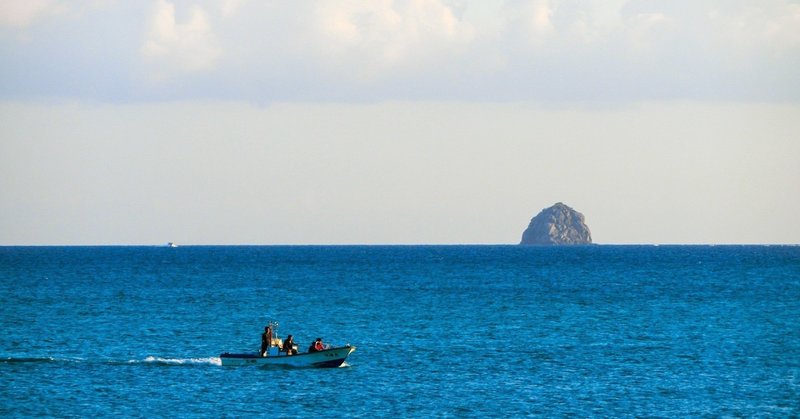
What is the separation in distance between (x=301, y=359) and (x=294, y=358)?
1.31 ft

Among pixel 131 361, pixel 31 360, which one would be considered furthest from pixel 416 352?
pixel 31 360

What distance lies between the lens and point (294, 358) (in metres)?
65.4

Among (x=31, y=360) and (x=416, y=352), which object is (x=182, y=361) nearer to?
(x=31, y=360)

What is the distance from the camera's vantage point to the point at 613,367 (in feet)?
213

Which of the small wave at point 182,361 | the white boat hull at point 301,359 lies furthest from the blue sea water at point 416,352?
the white boat hull at point 301,359

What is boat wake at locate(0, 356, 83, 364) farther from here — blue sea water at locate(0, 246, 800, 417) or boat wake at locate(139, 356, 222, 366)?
boat wake at locate(139, 356, 222, 366)

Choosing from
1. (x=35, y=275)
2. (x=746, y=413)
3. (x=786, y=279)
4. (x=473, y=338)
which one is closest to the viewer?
(x=746, y=413)

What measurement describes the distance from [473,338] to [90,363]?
26548 mm

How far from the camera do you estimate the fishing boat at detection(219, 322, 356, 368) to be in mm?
64812

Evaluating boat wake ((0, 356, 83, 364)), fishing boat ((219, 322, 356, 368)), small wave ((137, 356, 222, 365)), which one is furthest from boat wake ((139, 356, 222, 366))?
boat wake ((0, 356, 83, 364))

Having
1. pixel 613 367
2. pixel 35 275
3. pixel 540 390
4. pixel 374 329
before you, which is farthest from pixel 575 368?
pixel 35 275

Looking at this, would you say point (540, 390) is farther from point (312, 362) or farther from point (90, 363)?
point (90, 363)

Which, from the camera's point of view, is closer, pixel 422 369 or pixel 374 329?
pixel 422 369

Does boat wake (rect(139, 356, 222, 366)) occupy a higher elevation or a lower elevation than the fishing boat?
lower
